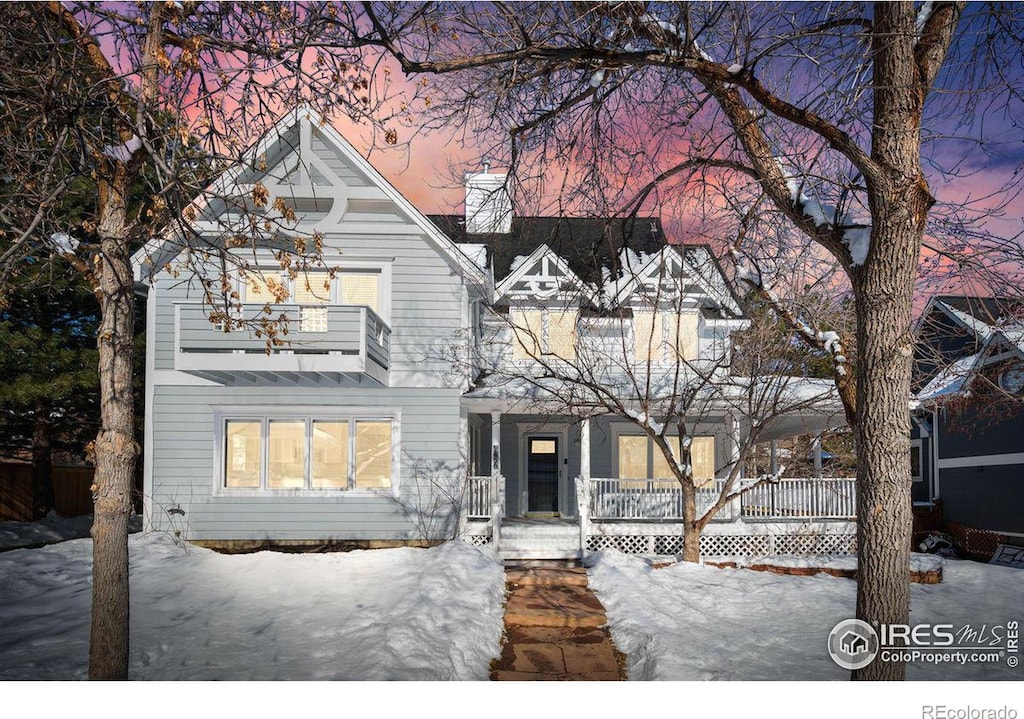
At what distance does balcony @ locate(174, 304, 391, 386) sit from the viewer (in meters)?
11.1

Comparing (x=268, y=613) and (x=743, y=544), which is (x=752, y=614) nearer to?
(x=743, y=544)

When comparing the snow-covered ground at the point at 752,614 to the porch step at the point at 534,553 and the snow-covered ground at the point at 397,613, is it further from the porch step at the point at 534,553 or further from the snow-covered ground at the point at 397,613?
the porch step at the point at 534,553

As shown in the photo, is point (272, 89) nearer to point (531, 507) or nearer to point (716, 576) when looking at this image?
point (716, 576)

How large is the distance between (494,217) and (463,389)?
623 cm

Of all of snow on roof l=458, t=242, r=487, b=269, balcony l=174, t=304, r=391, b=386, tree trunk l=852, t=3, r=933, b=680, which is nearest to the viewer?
tree trunk l=852, t=3, r=933, b=680

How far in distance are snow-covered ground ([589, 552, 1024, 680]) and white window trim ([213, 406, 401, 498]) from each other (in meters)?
3.77

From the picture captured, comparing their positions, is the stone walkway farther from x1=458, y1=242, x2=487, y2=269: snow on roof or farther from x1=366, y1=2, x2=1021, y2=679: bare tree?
x1=458, y1=242, x2=487, y2=269: snow on roof

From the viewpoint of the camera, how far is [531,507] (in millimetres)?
15594

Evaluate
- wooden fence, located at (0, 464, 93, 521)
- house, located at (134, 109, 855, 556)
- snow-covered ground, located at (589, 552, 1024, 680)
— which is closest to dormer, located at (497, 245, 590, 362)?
house, located at (134, 109, 855, 556)

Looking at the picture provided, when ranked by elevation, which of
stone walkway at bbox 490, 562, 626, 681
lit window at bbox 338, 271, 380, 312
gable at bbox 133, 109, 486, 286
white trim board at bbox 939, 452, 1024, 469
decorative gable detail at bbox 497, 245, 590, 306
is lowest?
stone walkway at bbox 490, 562, 626, 681

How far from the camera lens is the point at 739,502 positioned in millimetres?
13055

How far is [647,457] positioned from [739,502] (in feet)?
9.40

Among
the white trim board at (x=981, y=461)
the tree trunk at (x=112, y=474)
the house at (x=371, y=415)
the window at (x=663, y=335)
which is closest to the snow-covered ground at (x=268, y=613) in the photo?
the house at (x=371, y=415)
